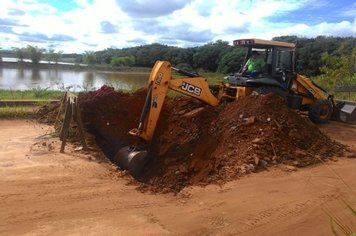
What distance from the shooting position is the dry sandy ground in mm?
5781

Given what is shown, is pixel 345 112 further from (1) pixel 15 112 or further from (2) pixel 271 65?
(1) pixel 15 112

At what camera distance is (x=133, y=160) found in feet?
29.0

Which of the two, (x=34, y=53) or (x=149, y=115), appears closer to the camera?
(x=149, y=115)

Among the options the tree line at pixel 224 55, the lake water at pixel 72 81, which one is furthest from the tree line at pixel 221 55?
the lake water at pixel 72 81

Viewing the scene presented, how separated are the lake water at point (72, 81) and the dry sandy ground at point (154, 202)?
700 cm

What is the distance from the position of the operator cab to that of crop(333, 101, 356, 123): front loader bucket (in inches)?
102

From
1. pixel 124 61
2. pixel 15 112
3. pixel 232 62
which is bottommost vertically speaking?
pixel 15 112

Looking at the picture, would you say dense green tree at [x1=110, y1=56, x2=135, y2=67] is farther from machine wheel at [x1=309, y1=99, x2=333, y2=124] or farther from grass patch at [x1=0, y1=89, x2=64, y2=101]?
machine wheel at [x1=309, y1=99, x2=333, y2=124]

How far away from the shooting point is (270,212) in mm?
6367

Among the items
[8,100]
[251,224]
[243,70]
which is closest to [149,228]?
[251,224]

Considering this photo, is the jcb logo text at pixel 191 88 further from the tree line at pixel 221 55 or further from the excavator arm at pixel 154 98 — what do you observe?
the tree line at pixel 221 55

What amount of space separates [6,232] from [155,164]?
4148 mm

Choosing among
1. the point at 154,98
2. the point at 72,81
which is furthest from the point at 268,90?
the point at 72,81

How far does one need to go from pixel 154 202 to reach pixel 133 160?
217 cm
